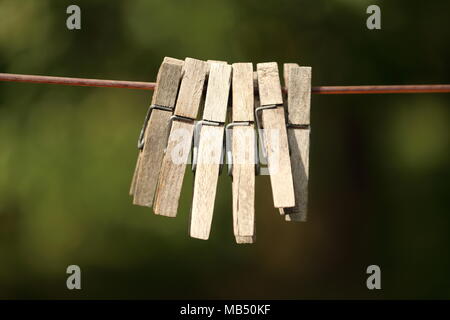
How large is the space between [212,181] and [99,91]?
129 inches

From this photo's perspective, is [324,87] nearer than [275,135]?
No

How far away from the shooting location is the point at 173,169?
8.18ft

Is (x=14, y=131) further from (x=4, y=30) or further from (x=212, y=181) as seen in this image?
(x=212, y=181)

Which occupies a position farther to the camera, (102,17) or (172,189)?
(102,17)

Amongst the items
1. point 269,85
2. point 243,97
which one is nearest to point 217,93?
point 243,97

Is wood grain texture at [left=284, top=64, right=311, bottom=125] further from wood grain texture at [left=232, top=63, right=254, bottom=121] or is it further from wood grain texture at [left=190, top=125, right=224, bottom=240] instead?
wood grain texture at [left=190, top=125, right=224, bottom=240]

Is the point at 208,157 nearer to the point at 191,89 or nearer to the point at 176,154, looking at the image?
the point at 176,154

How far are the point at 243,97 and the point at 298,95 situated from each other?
224mm

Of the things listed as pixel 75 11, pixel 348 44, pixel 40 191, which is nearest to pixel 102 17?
pixel 75 11

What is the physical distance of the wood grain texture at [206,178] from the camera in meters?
2.46

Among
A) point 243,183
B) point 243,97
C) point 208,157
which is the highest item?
point 243,97

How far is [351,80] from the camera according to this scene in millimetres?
5473

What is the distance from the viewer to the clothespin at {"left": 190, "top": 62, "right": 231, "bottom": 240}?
2459 millimetres

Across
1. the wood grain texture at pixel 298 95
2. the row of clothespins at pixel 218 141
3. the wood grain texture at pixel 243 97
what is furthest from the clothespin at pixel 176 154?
the wood grain texture at pixel 298 95
